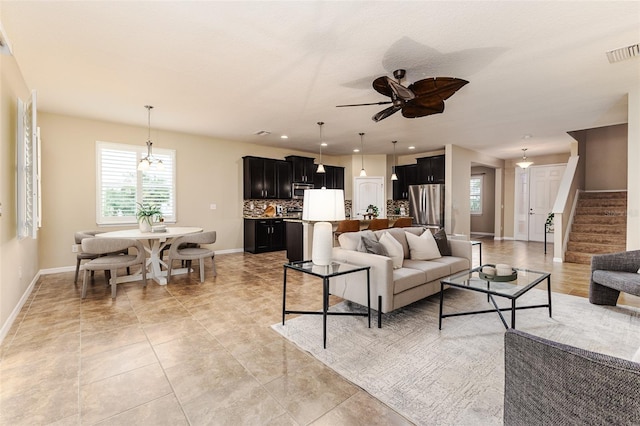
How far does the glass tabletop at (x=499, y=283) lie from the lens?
2.62 metres

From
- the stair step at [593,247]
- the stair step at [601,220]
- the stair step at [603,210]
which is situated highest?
the stair step at [603,210]

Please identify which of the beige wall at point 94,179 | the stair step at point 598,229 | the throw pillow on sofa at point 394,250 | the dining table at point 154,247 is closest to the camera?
the throw pillow on sofa at point 394,250

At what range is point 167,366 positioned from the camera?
87.8 inches

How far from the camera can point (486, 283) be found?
9.52ft

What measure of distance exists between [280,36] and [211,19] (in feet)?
1.90

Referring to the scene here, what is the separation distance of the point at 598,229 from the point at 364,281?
6.44m

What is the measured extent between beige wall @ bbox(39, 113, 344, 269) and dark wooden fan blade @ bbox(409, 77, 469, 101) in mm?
5031

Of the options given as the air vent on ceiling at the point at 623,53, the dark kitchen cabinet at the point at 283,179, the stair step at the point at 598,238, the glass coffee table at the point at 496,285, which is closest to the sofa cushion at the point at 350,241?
the glass coffee table at the point at 496,285

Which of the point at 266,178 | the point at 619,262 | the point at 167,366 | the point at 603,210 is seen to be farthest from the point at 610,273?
the point at 266,178

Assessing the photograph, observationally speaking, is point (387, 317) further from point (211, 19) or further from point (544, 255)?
point (544, 255)

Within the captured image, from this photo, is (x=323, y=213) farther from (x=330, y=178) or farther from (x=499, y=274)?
(x=330, y=178)

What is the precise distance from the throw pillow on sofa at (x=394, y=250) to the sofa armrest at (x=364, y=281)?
0.37m

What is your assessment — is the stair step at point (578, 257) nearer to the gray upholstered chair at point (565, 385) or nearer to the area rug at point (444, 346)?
the area rug at point (444, 346)

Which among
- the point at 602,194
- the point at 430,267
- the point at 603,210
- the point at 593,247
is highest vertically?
the point at 602,194
